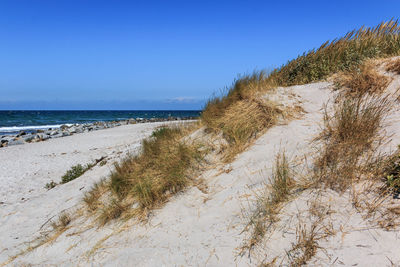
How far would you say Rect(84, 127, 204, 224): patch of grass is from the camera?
4.00 metres

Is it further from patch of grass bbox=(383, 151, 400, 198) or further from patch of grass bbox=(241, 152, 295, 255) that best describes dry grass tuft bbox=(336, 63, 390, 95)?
patch of grass bbox=(241, 152, 295, 255)

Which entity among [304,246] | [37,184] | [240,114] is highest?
[240,114]

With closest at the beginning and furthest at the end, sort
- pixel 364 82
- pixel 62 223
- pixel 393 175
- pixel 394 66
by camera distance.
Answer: pixel 393 175 → pixel 62 223 → pixel 364 82 → pixel 394 66

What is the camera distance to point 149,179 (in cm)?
425

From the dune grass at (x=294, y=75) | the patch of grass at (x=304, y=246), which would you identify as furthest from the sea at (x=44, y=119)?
the patch of grass at (x=304, y=246)

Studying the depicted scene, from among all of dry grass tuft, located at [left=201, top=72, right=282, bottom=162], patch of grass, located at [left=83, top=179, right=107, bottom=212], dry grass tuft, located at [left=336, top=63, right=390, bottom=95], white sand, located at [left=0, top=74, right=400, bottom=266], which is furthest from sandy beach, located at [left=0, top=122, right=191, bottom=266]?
dry grass tuft, located at [left=336, top=63, right=390, bottom=95]

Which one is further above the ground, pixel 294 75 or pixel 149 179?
pixel 294 75

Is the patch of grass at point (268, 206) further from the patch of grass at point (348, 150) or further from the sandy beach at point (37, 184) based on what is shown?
the sandy beach at point (37, 184)

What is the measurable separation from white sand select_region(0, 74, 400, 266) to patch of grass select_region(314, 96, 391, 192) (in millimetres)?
274

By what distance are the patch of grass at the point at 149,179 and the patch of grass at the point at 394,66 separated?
4203 millimetres

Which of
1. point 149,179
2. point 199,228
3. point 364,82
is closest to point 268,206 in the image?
point 199,228

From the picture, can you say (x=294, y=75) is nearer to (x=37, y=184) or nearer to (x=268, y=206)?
(x=268, y=206)

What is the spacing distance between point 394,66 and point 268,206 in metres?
4.61

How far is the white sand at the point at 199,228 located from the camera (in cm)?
259
